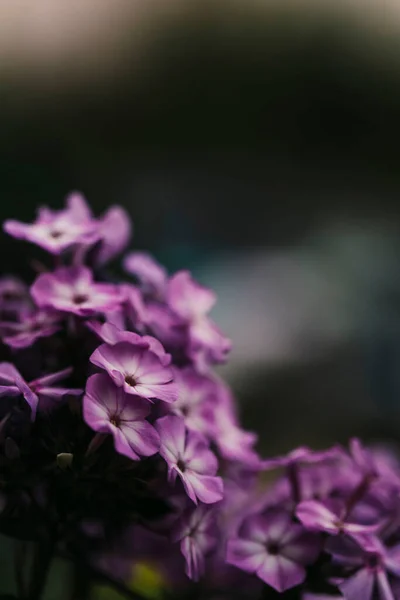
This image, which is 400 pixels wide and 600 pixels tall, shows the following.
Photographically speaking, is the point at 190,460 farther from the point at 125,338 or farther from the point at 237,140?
the point at 237,140

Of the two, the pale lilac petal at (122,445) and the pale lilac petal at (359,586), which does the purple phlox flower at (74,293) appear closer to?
the pale lilac petal at (122,445)

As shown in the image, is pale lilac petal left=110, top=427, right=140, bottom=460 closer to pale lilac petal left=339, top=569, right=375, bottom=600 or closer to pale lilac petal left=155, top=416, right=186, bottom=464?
pale lilac petal left=155, top=416, right=186, bottom=464

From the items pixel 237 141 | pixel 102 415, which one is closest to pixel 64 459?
pixel 102 415

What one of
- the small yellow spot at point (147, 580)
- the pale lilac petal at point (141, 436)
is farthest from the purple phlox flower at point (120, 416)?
the small yellow spot at point (147, 580)

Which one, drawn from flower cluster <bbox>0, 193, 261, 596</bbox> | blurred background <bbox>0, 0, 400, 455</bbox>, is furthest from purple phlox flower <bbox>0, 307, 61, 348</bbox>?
blurred background <bbox>0, 0, 400, 455</bbox>

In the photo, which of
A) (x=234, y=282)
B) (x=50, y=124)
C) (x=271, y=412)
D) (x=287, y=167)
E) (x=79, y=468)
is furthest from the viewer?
(x=287, y=167)

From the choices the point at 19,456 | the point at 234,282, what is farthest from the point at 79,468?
the point at 234,282

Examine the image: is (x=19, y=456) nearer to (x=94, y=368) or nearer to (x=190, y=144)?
(x=94, y=368)
